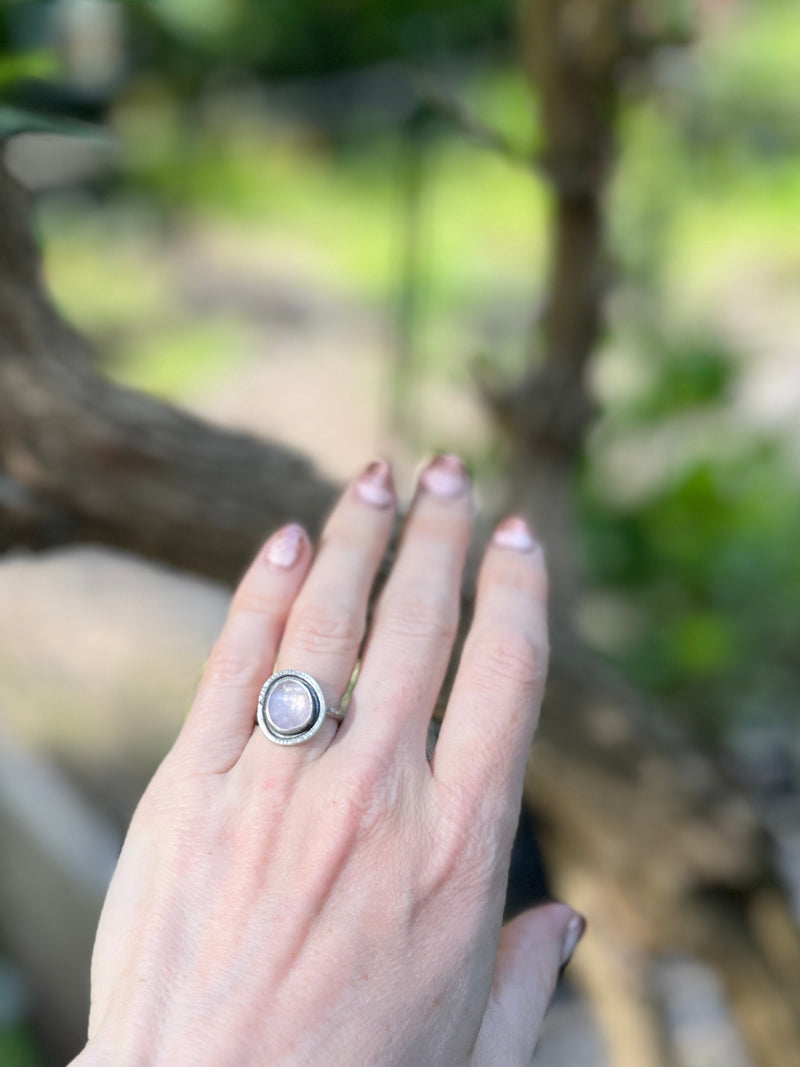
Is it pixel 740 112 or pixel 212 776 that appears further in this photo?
pixel 740 112

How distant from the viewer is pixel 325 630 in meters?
0.58

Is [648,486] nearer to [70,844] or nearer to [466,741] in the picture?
[70,844]

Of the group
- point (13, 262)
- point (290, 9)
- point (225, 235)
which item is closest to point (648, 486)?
point (13, 262)

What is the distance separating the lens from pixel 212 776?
548mm

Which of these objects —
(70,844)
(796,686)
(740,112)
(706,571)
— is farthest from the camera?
(740,112)

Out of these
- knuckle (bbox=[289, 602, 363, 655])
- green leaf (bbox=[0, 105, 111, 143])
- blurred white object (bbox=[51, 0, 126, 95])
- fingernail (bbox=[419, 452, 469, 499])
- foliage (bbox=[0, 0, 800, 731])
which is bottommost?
knuckle (bbox=[289, 602, 363, 655])

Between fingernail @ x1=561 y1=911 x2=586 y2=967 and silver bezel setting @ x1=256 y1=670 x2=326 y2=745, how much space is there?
0.20 meters

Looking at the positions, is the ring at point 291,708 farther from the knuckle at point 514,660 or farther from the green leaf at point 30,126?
the green leaf at point 30,126

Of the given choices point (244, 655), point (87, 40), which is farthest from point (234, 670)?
point (87, 40)

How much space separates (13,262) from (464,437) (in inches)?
53.9

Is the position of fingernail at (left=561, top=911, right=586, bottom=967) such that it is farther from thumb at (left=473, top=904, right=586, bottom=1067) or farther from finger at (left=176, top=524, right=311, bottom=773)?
finger at (left=176, top=524, right=311, bottom=773)

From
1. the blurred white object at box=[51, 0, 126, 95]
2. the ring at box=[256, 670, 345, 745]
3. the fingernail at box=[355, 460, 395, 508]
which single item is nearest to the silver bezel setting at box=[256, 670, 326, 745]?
the ring at box=[256, 670, 345, 745]

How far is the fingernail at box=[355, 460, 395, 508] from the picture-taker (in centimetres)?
65

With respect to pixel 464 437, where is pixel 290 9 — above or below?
above
